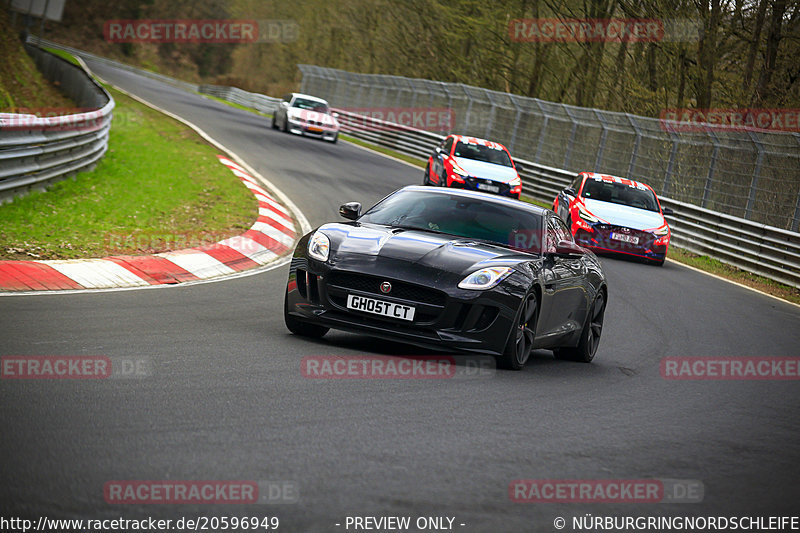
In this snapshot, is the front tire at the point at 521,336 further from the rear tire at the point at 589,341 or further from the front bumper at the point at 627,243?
the front bumper at the point at 627,243

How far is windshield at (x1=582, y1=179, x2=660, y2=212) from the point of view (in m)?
21.5

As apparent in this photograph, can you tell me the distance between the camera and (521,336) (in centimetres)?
804

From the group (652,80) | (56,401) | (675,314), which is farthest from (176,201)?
(652,80)

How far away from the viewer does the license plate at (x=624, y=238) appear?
65.9 feet

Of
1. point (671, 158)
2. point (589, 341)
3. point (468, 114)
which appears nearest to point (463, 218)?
point (589, 341)

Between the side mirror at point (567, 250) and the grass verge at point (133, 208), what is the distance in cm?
482

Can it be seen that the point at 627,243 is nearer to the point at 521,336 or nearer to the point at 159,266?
the point at 159,266

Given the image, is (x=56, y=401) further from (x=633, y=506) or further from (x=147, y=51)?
(x=147, y=51)

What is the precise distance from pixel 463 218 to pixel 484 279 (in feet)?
4.17

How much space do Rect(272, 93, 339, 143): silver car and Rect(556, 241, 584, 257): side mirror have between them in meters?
28.2

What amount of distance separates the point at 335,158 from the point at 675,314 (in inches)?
721

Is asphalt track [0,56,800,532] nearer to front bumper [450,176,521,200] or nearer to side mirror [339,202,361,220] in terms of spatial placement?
side mirror [339,202,361,220]

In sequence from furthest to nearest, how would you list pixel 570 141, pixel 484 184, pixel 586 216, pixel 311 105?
1. pixel 311 105
2. pixel 570 141
3. pixel 484 184
4. pixel 586 216

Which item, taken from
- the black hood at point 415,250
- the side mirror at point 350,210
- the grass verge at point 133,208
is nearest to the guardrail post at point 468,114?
the grass verge at point 133,208
